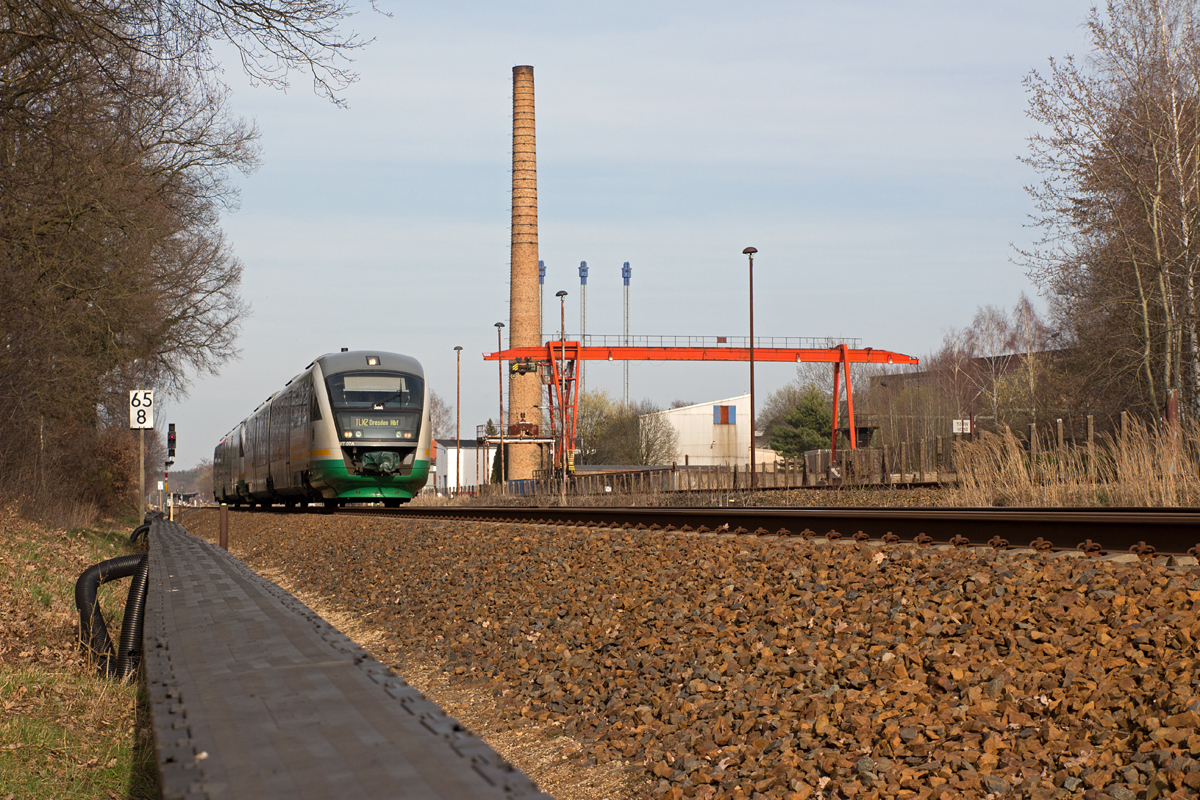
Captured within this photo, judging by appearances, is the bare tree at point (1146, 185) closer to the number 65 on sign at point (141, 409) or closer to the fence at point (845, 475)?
the fence at point (845, 475)

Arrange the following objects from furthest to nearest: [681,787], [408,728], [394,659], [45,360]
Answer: [45,360] < [394,659] < [681,787] < [408,728]

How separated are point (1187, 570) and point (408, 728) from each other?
5.52m

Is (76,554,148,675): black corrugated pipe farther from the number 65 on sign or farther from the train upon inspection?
the train

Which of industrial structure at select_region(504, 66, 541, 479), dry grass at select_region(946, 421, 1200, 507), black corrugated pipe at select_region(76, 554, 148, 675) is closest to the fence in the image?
dry grass at select_region(946, 421, 1200, 507)

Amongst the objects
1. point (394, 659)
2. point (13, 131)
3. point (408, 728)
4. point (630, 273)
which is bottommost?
point (394, 659)

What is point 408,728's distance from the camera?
1.90 metres

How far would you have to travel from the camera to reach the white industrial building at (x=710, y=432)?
287ft

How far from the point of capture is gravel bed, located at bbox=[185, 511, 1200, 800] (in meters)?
4.30

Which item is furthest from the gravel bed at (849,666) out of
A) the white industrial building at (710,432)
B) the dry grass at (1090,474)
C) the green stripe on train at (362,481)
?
the white industrial building at (710,432)

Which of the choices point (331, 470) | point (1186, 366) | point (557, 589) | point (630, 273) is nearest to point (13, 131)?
point (557, 589)

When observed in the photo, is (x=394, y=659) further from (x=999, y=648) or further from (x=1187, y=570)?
(x=1187, y=570)

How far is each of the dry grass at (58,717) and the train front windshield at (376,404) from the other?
38.4 feet

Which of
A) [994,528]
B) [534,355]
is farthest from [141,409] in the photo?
[534,355]

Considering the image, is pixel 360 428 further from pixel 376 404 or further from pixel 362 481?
pixel 362 481
